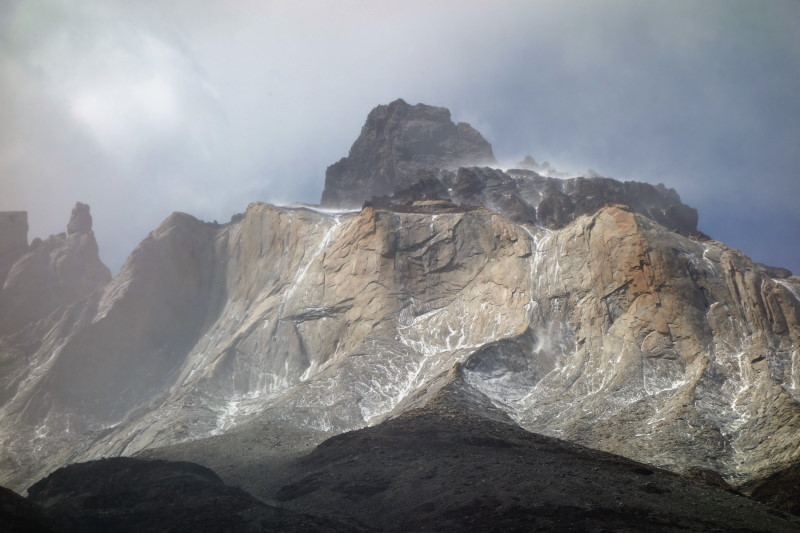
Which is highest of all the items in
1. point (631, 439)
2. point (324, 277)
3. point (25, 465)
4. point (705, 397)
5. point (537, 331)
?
point (324, 277)

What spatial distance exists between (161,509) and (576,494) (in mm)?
28868

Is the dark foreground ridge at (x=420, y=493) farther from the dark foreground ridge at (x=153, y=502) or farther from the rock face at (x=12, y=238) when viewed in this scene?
the rock face at (x=12, y=238)

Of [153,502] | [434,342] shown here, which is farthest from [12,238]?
[153,502]

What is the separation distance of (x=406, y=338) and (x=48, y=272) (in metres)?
98.2

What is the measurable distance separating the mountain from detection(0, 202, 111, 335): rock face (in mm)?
487

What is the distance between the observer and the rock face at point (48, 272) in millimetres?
146750

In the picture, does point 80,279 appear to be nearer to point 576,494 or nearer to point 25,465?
point 25,465

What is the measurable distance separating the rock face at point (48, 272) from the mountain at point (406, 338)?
487mm

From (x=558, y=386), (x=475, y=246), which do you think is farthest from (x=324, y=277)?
(x=558, y=386)

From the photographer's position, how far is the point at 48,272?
15512cm

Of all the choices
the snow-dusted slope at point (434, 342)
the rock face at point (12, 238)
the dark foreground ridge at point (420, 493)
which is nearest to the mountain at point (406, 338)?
the snow-dusted slope at point (434, 342)

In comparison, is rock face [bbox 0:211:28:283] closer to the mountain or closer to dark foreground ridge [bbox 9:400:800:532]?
the mountain

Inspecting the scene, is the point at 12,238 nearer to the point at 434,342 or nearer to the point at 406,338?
the point at 406,338

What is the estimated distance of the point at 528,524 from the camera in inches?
1620
